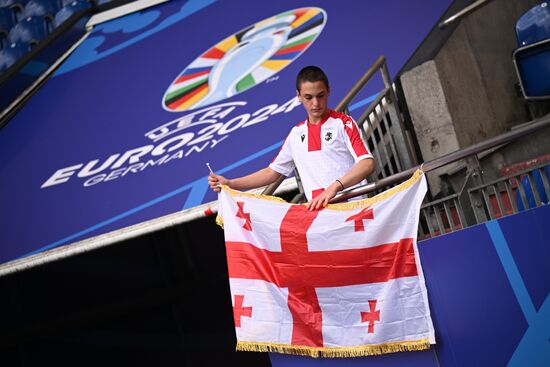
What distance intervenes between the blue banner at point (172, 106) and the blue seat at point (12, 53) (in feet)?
2.88

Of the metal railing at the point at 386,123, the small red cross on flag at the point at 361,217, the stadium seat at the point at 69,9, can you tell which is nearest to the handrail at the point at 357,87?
the metal railing at the point at 386,123

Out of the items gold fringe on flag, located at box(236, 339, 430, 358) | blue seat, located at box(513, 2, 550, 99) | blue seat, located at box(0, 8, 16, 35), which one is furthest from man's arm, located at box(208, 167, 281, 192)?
blue seat, located at box(0, 8, 16, 35)

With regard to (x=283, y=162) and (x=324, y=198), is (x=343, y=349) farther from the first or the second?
(x=283, y=162)

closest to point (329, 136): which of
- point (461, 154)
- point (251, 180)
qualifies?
point (251, 180)

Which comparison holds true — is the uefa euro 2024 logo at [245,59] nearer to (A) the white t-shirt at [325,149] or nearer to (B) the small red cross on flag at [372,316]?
(A) the white t-shirt at [325,149]

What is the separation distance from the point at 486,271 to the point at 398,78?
8.55ft

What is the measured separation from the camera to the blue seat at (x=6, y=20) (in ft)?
28.1

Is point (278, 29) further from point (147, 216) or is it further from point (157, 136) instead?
point (147, 216)

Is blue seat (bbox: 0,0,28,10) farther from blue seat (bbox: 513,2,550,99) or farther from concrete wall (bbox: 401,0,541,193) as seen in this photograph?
blue seat (bbox: 513,2,550,99)

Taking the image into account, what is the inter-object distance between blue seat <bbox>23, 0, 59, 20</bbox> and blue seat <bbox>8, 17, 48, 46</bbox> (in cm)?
19

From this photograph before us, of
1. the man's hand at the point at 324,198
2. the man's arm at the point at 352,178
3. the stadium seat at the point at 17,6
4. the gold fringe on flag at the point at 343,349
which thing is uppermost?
the stadium seat at the point at 17,6

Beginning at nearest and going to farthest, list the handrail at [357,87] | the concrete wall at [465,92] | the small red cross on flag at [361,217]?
the small red cross on flag at [361,217], the handrail at [357,87], the concrete wall at [465,92]

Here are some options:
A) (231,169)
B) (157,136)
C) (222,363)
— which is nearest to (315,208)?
(231,169)

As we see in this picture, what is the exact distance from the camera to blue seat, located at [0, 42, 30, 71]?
309 inches
